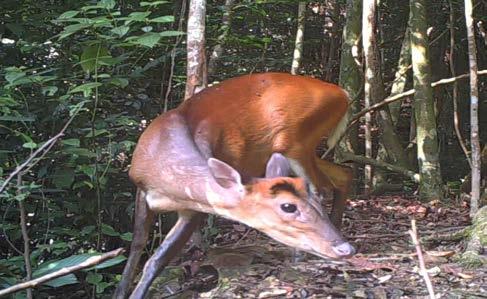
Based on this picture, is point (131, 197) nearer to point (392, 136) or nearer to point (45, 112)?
A: point (45, 112)

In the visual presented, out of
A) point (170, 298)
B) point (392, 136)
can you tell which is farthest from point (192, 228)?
point (392, 136)

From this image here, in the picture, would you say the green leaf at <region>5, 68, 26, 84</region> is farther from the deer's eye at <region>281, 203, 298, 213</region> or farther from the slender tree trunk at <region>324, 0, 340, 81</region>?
the slender tree trunk at <region>324, 0, 340, 81</region>

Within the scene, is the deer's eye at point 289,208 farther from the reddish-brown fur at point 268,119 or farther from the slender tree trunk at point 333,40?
the slender tree trunk at point 333,40

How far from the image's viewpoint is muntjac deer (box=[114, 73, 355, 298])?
3510 mm

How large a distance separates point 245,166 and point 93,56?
1.09 m

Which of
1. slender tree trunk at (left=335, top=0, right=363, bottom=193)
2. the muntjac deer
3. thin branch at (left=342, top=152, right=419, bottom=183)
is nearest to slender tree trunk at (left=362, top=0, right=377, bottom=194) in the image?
slender tree trunk at (left=335, top=0, right=363, bottom=193)

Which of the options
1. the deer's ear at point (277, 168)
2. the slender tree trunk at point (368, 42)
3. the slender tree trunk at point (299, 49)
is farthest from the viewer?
the slender tree trunk at point (299, 49)

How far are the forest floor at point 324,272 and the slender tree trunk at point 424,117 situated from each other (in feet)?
3.70

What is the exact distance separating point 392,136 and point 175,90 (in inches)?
107

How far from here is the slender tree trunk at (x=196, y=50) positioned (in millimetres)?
4465

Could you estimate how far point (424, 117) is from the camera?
639 cm

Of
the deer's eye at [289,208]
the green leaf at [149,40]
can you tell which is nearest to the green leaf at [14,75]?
the green leaf at [149,40]

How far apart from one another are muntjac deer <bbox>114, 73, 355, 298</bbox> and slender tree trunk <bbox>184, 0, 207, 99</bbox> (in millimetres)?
238

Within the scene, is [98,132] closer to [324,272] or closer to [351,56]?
[324,272]
